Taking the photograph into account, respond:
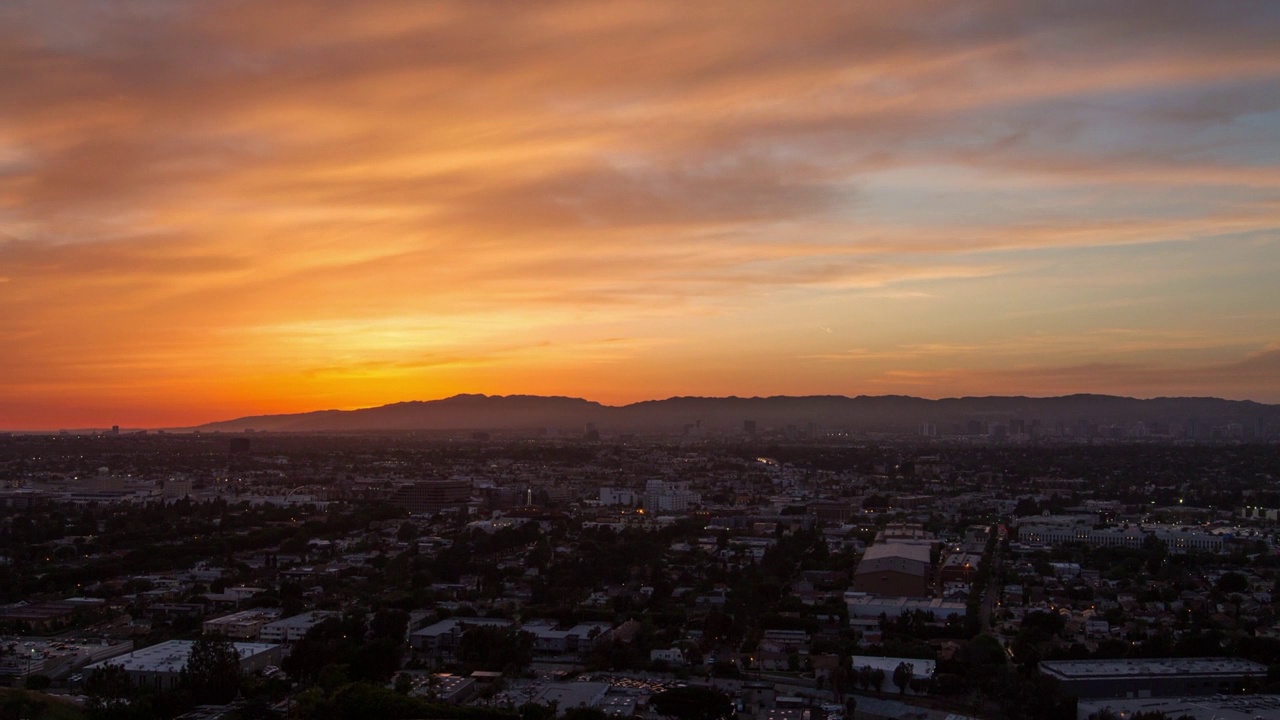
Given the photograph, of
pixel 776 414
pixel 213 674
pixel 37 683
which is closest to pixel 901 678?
pixel 213 674

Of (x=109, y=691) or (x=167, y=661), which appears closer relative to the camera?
(x=109, y=691)

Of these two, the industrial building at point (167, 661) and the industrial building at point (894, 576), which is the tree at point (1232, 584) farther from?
the industrial building at point (167, 661)

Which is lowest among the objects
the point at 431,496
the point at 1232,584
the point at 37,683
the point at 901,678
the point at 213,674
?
the point at 901,678

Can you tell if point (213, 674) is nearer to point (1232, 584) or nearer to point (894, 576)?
point (894, 576)

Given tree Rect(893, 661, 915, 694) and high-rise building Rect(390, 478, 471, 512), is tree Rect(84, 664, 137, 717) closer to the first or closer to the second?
tree Rect(893, 661, 915, 694)

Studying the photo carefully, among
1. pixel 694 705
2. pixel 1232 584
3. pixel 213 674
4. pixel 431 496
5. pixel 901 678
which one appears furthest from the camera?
pixel 431 496

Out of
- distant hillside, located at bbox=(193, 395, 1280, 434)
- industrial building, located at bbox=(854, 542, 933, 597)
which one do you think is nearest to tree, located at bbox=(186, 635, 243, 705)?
industrial building, located at bbox=(854, 542, 933, 597)
